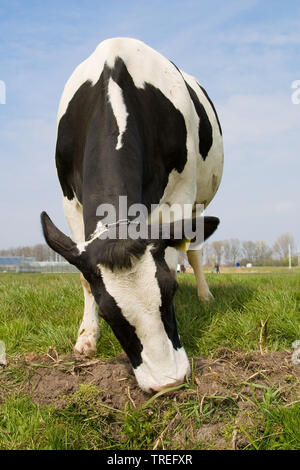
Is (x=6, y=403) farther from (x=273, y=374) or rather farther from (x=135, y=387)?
(x=273, y=374)

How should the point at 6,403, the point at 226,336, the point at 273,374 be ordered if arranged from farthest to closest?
the point at 226,336 < the point at 273,374 < the point at 6,403

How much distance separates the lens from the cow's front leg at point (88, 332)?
14.2 ft

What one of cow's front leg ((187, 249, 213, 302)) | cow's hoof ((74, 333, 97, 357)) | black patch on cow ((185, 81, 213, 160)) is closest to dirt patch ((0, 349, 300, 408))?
cow's hoof ((74, 333, 97, 357))

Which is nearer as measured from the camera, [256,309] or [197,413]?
[197,413]

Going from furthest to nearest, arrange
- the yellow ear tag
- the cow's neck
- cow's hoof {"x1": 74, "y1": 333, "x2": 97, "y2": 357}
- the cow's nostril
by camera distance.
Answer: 1. cow's hoof {"x1": 74, "y1": 333, "x2": 97, "y2": 357}
2. the cow's neck
3. the yellow ear tag
4. the cow's nostril

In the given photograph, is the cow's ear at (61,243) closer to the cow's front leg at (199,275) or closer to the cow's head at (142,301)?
the cow's head at (142,301)

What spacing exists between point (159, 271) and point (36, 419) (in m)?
1.21

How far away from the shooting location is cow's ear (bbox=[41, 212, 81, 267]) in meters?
3.42

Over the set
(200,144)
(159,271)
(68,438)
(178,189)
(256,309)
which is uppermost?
(200,144)

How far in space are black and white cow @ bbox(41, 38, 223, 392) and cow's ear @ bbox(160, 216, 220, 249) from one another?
0.05ft

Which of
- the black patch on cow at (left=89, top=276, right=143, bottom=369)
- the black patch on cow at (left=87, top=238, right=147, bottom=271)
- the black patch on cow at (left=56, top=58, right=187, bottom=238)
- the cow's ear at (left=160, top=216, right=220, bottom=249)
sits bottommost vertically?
the black patch on cow at (left=89, top=276, right=143, bottom=369)

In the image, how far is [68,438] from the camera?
9.37 ft

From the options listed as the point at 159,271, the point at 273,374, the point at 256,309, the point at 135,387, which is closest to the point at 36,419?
the point at 135,387

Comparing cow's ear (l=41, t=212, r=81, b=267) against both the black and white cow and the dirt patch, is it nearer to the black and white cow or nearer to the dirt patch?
the black and white cow
